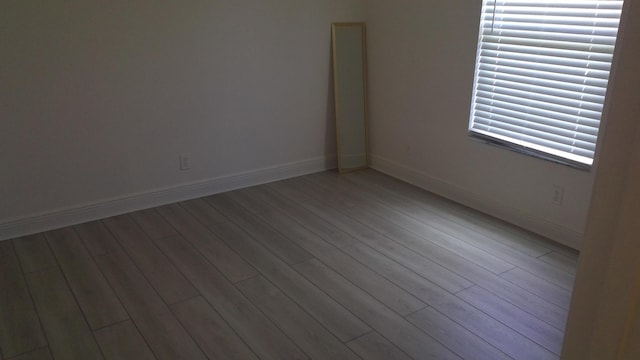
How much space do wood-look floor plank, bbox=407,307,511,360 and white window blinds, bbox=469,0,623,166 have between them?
1455 mm

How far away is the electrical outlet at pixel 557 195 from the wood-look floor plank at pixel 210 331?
2252 millimetres

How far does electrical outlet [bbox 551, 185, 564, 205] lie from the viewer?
3223 millimetres

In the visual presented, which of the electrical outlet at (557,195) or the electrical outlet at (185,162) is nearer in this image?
the electrical outlet at (557,195)

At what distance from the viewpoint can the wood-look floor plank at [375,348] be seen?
2.19m

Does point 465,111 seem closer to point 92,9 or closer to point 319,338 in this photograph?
point 319,338

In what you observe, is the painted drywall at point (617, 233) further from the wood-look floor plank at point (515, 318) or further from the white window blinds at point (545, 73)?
the white window blinds at point (545, 73)

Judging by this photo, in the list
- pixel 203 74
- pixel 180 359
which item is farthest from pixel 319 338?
pixel 203 74

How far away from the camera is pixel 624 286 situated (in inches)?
16.8

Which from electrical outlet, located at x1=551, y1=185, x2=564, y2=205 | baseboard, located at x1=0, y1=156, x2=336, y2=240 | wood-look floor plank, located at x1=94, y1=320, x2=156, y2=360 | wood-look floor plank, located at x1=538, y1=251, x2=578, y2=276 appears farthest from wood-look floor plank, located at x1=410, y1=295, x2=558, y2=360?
baseboard, located at x1=0, y1=156, x2=336, y2=240

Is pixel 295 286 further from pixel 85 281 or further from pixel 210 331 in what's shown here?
pixel 85 281

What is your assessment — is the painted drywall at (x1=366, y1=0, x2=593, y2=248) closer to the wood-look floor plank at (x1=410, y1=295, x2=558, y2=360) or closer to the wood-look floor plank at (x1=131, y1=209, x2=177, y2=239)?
the wood-look floor plank at (x1=410, y1=295, x2=558, y2=360)

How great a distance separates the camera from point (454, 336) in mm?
2324

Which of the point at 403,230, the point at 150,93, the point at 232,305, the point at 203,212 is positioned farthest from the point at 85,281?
the point at 403,230

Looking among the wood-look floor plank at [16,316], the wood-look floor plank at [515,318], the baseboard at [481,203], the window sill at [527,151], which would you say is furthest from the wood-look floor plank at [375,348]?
the window sill at [527,151]
